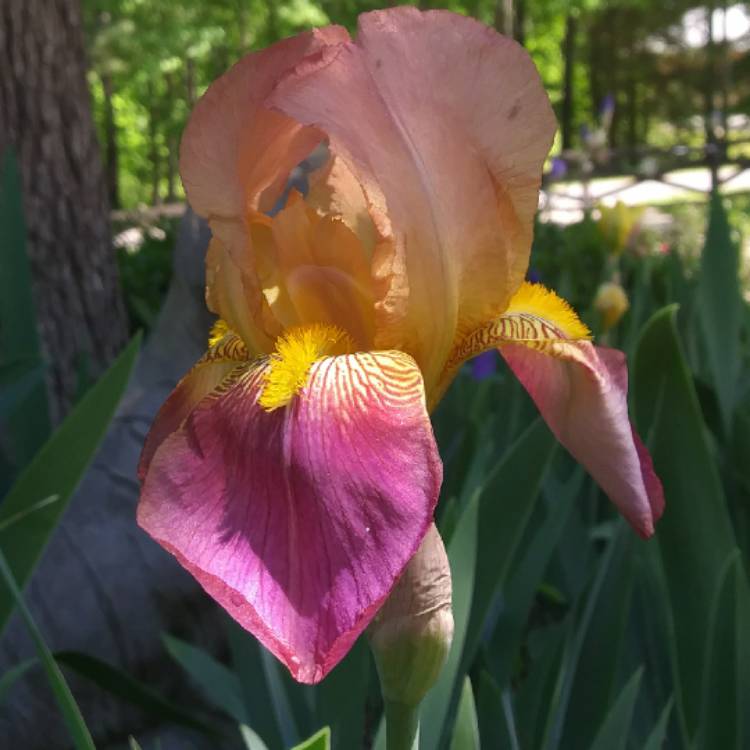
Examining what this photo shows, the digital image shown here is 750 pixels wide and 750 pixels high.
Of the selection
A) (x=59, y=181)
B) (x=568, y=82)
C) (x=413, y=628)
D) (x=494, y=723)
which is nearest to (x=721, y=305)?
(x=494, y=723)

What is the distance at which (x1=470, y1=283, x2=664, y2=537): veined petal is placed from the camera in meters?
0.63

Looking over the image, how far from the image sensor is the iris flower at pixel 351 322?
1.61ft

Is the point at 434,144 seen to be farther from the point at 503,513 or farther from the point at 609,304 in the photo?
the point at 609,304

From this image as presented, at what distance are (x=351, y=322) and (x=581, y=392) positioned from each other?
166 millimetres

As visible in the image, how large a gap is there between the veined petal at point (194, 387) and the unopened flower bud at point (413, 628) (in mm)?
207

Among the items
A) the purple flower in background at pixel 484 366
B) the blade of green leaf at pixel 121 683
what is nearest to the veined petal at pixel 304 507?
the blade of green leaf at pixel 121 683

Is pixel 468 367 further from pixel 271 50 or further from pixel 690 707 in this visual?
pixel 271 50

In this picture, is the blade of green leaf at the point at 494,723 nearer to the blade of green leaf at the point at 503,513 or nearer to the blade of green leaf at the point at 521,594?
the blade of green leaf at the point at 503,513

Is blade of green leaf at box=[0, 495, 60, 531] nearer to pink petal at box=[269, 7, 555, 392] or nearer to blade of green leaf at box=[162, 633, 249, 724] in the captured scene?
blade of green leaf at box=[162, 633, 249, 724]

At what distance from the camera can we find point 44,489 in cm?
94

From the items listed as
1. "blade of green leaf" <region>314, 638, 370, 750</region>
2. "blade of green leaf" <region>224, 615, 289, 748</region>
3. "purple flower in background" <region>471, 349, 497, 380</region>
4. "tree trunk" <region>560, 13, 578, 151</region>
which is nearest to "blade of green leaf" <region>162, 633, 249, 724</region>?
Result: "blade of green leaf" <region>224, 615, 289, 748</region>

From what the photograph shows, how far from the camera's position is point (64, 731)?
1405mm

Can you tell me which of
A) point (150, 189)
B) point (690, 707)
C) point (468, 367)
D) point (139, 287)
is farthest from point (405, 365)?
point (150, 189)

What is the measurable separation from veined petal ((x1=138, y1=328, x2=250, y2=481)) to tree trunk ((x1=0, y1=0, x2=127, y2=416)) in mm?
2093
